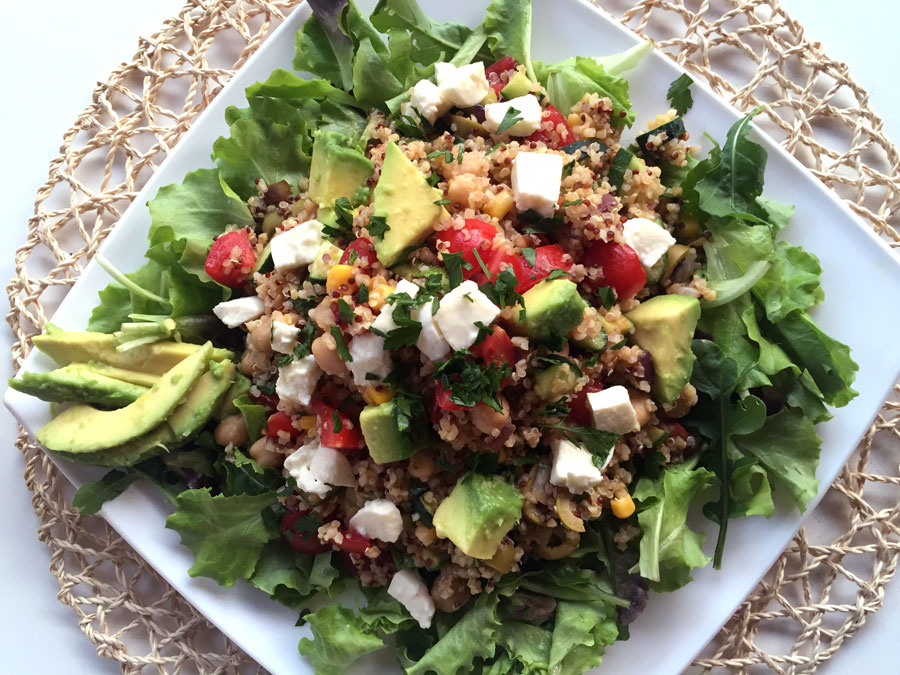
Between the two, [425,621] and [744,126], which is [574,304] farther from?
[425,621]

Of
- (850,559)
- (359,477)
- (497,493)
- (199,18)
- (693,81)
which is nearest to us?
(497,493)

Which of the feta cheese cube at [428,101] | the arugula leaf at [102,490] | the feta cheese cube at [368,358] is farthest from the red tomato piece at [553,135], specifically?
the arugula leaf at [102,490]

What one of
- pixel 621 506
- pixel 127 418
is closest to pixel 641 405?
pixel 621 506

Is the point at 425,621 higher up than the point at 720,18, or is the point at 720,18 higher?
the point at 720,18

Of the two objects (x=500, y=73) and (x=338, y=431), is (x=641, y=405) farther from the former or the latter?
(x=500, y=73)

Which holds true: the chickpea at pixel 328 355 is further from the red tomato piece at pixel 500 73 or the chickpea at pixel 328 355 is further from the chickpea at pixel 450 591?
the red tomato piece at pixel 500 73

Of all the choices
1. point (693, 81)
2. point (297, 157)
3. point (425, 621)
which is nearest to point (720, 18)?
point (693, 81)

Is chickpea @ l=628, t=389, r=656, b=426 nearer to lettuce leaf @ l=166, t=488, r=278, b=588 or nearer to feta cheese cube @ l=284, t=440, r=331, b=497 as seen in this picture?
feta cheese cube @ l=284, t=440, r=331, b=497
